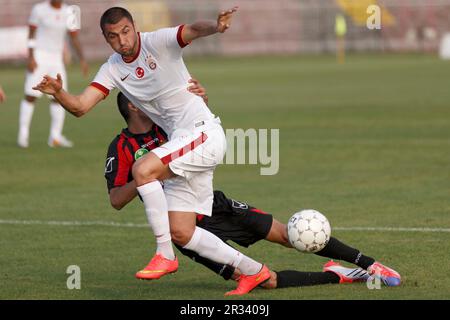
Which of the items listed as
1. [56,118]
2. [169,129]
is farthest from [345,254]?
[56,118]

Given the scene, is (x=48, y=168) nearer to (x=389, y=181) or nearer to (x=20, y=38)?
(x=389, y=181)

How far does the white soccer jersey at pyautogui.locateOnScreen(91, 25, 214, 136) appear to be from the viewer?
830cm

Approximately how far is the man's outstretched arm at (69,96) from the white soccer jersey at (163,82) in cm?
27

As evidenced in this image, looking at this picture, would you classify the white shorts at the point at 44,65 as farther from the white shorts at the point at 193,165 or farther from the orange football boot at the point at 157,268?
the orange football boot at the point at 157,268

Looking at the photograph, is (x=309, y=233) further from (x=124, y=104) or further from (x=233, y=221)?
(x=124, y=104)

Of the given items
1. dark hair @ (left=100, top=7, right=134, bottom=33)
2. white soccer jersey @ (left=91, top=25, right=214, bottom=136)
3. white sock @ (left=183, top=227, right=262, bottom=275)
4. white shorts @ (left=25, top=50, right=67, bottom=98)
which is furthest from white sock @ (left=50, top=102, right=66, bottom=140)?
white sock @ (left=183, top=227, right=262, bottom=275)

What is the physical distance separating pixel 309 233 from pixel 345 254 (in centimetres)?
47

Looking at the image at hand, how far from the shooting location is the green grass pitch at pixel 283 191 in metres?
8.73

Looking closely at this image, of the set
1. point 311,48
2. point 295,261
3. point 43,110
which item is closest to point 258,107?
point 43,110

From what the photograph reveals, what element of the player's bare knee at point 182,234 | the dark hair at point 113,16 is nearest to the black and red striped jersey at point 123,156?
the player's bare knee at point 182,234

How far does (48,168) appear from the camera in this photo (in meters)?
16.8

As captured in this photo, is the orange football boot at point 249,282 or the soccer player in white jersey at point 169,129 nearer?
the soccer player in white jersey at point 169,129

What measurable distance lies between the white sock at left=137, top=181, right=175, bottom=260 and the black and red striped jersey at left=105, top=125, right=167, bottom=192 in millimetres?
685

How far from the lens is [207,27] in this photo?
8.04 m
